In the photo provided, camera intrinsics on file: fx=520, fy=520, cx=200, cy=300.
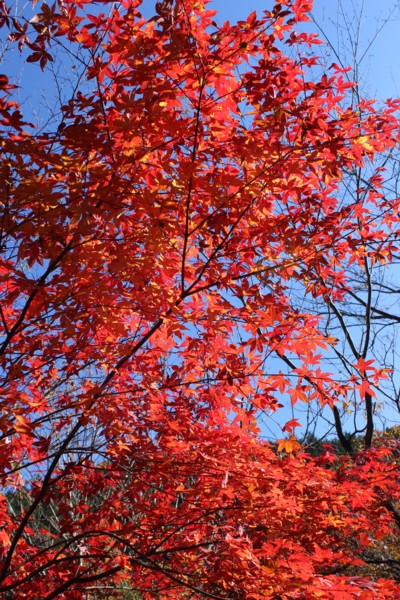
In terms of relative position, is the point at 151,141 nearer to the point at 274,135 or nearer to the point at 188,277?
the point at 274,135

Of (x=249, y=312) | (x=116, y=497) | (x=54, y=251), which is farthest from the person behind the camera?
(x=116, y=497)

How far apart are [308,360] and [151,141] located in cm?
170

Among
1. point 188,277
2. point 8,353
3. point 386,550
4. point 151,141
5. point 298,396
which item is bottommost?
point 386,550

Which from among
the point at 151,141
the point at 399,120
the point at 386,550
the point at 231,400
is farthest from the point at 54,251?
the point at 386,550

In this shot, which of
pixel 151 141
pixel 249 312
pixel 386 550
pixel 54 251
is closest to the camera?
pixel 54 251

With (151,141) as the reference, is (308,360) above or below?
below

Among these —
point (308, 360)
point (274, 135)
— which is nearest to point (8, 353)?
point (308, 360)

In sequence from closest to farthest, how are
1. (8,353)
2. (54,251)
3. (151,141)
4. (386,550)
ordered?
(54,251) < (151,141) < (8,353) < (386,550)

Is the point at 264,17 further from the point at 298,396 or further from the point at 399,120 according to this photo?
the point at 298,396

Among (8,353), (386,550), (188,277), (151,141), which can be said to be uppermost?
(151,141)

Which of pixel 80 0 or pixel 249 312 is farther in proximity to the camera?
pixel 249 312

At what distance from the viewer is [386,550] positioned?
390 inches

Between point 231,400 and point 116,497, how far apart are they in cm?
166

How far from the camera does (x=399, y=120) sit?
3.52m
